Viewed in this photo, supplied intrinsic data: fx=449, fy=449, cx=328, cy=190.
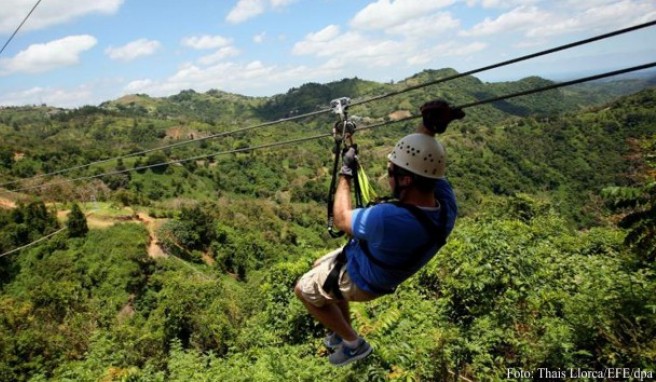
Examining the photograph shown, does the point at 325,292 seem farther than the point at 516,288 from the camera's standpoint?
No

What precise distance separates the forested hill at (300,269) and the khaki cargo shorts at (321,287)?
9.45 feet

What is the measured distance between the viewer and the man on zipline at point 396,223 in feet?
11.0

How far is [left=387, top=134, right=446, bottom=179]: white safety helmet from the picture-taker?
10.9ft

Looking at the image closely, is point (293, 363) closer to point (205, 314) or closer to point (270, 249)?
point (205, 314)

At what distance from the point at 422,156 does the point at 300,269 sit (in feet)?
30.5

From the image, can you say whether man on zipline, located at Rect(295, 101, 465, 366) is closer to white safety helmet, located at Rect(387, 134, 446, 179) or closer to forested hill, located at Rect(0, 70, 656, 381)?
white safety helmet, located at Rect(387, 134, 446, 179)

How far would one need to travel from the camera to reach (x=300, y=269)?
12.2 m

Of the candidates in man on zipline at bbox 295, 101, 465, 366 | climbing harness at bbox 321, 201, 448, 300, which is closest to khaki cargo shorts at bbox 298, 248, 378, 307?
man on zipline at bbox 295, 101, 465, 366

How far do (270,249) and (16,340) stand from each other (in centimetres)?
4582

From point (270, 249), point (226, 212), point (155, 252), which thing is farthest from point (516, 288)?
point (226, 212)

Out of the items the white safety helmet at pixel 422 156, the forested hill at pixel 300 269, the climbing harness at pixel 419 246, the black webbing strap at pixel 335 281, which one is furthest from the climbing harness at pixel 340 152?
the forested hill at pixel 300 269

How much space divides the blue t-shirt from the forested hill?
3.17 metres

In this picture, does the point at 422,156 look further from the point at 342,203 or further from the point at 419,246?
the point at 342,203

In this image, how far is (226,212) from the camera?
244ft
